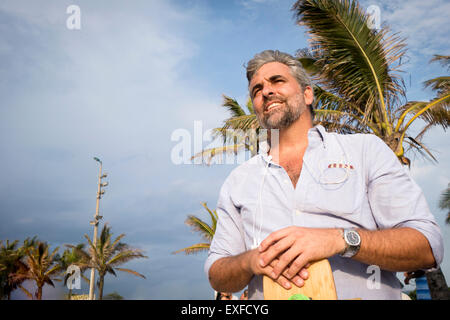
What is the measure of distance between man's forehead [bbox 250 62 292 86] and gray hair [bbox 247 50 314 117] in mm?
26

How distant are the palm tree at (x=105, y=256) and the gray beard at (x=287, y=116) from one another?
89.2 feet

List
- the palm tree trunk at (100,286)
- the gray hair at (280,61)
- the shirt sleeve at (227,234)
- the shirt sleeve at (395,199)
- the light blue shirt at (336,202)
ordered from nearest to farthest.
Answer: the shirt sleeve at (395,199), the light blue shirt at (336,202), the shirt sleeve at (227,234), the gray hair at (280,61), the palm tree trunk at (100,286)

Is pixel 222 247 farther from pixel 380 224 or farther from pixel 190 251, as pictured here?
pixel 190 251

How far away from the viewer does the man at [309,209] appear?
1213 mm

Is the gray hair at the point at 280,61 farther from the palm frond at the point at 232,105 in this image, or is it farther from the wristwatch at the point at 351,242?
the palm frond at the point at 232,105

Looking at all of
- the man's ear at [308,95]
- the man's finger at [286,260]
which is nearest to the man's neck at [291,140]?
the man's ear at [308,95]

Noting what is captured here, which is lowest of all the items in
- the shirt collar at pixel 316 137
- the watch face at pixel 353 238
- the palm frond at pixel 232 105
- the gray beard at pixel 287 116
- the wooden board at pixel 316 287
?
the wooden board at pixel 316 287

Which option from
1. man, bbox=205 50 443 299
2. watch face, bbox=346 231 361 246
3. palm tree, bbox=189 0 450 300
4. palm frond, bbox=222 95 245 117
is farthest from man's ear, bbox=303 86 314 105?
palm frond, bbox=222 95 245 117

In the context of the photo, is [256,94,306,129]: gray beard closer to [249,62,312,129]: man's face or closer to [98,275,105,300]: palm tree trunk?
[249,62,312,129]: man's face
